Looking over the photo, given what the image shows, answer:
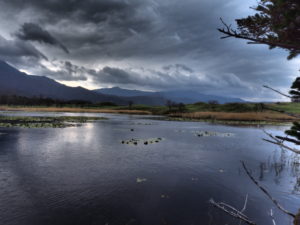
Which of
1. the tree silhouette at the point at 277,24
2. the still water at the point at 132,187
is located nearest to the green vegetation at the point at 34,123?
the still water at the point at 132,187

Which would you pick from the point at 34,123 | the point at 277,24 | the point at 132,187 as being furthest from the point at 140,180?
the point at 34,123

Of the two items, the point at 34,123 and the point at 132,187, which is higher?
the point at 34,123

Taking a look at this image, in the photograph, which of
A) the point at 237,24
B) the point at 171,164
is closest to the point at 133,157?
the point at 171,164

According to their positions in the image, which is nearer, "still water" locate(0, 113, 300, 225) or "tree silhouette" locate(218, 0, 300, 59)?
"tree silhouette" locate(218, 0, 300, 59)

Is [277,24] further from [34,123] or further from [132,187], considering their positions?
[34,123]

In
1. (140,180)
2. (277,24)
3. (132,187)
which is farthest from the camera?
(140,180)

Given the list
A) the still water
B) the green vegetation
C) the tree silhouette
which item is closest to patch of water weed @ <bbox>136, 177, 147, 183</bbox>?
the still water

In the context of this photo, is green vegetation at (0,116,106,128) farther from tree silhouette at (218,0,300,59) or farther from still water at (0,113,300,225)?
tree silhouette at (218,0,300,59)

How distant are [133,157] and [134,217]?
1102cm

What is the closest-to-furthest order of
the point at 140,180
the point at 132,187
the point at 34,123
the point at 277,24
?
the point at 277,24 < the point at 132,187 < the point at 140,180 < the point at 34,123

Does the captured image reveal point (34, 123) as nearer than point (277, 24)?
No

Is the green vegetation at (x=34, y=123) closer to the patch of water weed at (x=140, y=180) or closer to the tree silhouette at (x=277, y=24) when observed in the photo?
the patch of water weed at (x=140, y=180)

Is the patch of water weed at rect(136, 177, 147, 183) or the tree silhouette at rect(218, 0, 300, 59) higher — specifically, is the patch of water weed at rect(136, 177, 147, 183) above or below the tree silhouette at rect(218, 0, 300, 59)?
below

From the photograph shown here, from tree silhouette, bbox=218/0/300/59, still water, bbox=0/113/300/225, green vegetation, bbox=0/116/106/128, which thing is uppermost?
tree silhouette, bbox=218/0/300/59
